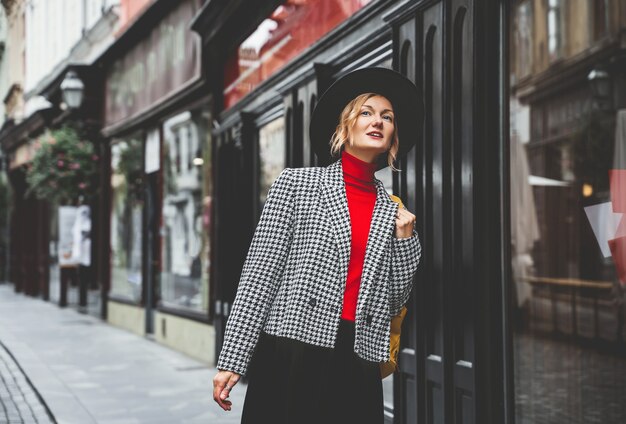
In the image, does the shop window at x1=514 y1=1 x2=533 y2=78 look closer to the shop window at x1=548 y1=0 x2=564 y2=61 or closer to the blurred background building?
the blurred background building

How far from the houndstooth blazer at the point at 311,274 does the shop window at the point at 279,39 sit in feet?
11.7

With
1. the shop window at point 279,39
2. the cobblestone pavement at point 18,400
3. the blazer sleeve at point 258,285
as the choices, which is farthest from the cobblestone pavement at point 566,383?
the cobblestone pavement at point 18,400

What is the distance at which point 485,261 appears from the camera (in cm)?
458

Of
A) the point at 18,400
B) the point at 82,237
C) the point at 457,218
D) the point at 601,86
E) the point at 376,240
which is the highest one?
the point at 601,86

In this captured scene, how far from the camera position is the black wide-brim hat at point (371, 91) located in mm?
3023

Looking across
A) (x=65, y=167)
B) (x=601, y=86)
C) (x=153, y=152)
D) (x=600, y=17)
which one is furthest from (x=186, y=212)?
(x=600, y=17)

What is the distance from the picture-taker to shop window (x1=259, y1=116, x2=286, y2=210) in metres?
8.66

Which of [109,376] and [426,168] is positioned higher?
[426,168]

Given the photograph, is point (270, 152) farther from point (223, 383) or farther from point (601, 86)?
point (223, 383)

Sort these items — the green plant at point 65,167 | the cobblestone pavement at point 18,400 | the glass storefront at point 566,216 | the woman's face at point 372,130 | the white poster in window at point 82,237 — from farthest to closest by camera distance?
the white poster in window at point 82,237 → the green plant at point 65,167 → the cobblestone pavement at point 18,400 → the glass storefront at point 566,216 → the woman's face at point 372,130

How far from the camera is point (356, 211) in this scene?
9.62ft

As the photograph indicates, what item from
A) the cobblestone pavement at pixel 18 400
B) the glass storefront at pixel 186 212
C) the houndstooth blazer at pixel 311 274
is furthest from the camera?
the glass storefront at pixel 186 212

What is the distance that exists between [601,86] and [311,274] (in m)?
5.64

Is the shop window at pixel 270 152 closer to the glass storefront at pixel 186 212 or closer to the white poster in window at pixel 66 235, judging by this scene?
the glass storefront at pixel 186 212
